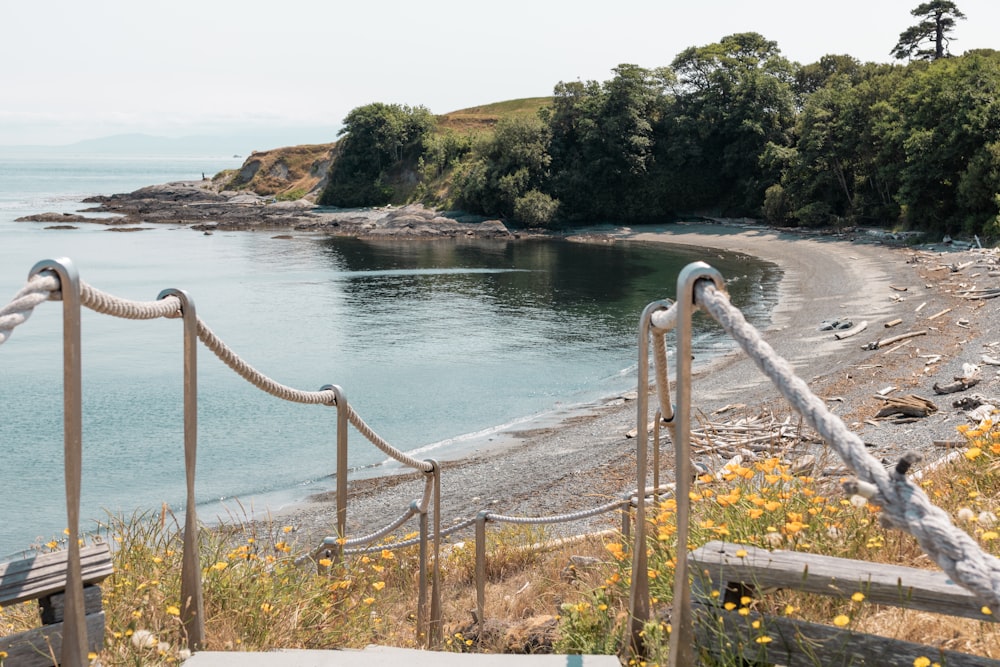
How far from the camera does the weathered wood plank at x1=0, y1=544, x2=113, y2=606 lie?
8.43 ft

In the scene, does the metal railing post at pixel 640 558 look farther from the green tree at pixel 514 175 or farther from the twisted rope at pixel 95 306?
the green tree at pixel 514 175

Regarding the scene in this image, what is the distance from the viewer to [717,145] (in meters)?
68.4

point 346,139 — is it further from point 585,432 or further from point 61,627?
point 61,627

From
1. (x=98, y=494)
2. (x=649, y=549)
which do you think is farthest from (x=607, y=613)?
(x=98, y=494)

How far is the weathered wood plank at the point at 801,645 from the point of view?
2763mm

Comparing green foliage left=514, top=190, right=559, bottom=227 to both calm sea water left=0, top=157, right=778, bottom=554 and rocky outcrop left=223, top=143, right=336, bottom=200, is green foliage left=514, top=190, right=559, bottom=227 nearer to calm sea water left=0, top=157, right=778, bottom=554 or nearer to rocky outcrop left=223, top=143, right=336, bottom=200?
calm sea water left=0, top=157, right=778, bottom=554

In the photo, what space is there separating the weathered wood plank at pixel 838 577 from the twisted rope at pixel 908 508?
90 cm

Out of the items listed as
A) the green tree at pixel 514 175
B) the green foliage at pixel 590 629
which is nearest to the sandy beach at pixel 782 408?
the green foliage at pixel 590 629

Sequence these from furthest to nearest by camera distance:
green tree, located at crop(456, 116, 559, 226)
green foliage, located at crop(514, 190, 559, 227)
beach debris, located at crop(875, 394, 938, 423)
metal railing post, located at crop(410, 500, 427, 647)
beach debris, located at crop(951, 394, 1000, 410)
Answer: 1. green tree, located at crop(456, 116, 559, 226)
2. green foliage, located at crop(514, 190, 559, 227)
3. beach debris, located at crop(875, 394, 938, 423)
4. beach debris, located at crop(951, 394, 1000, 410)
5. metal railing post, located at crop(410, 500, 427, 647)

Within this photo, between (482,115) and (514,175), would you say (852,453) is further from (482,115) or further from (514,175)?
(482,115)

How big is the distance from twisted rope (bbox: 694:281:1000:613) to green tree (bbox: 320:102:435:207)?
85301mm

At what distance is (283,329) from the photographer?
3666 cm

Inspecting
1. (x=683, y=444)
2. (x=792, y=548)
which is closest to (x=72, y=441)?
(x=683, y=444)

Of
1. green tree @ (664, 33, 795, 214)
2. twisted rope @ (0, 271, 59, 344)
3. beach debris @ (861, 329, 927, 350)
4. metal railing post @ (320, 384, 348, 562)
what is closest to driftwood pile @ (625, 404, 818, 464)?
metal railing post @ (320, 384, 348, 562)
